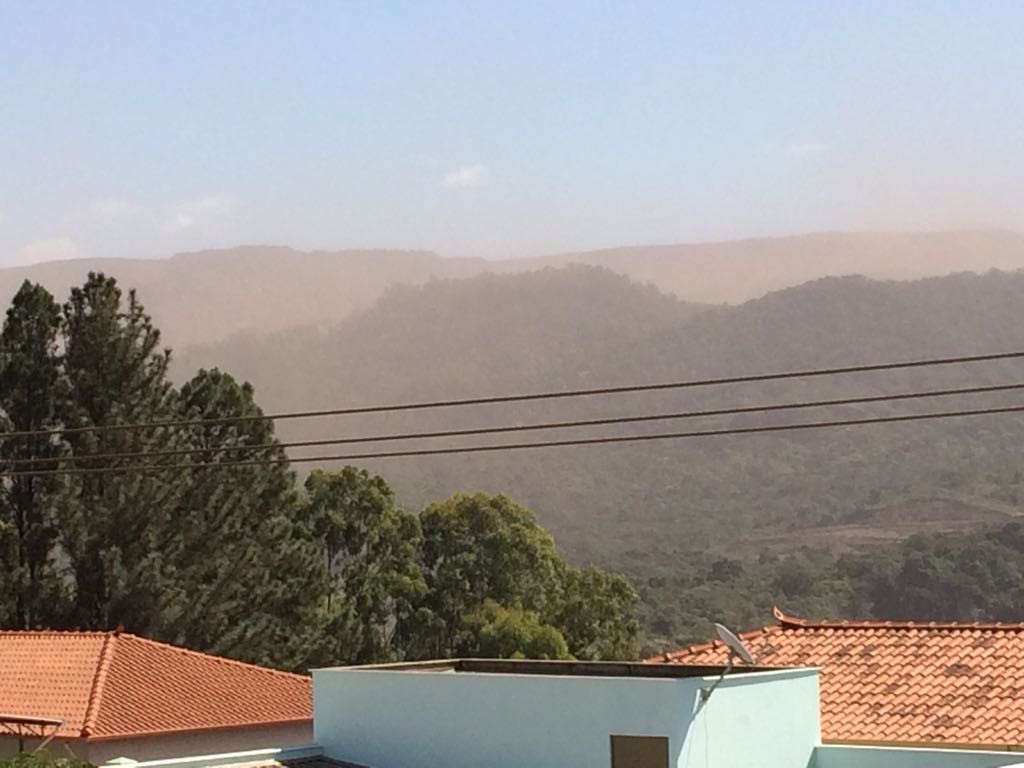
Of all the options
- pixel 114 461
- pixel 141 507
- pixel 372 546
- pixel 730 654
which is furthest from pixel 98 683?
pixel 372 546

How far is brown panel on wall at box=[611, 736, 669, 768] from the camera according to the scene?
19.9m

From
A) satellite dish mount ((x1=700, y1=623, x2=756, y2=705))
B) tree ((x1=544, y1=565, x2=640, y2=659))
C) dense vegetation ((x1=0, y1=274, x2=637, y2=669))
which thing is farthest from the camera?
tree ((x1=544, y1=565, x2=640, y2=659))

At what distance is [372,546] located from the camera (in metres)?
64.4

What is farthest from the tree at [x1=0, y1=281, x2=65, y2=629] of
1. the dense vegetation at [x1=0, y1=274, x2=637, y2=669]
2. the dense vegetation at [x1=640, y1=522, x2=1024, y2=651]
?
the dense vegetation at [x1=640, y1=522, x2=1024, y2=651]

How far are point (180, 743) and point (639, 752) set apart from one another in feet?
38.6

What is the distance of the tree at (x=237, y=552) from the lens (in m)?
47.4

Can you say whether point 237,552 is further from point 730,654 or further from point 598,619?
point 730,654

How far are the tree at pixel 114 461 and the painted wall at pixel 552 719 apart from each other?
24136 millimetres

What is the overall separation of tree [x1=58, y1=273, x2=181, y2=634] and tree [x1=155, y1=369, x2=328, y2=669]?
0.83 meters

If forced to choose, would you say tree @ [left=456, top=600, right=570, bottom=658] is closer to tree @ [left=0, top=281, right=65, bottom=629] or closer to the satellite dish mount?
tree @ [left=0, top=281, right=65, bottom=629]

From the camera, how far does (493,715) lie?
827 inches

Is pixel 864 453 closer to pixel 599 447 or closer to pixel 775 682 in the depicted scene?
pixel 599 447

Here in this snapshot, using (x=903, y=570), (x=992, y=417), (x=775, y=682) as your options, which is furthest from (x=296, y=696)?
(x=992, y=417)

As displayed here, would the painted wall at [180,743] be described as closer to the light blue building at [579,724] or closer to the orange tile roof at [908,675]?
the light blue building at [579,724]
